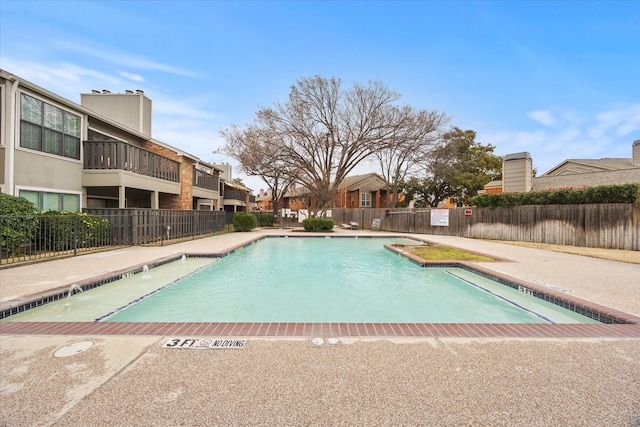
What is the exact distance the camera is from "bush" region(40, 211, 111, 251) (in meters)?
8.48

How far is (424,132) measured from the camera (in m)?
24.4

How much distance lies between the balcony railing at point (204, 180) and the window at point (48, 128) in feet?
26.5

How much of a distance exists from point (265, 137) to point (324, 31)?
8500mm

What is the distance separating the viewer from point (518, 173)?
50.5 ft

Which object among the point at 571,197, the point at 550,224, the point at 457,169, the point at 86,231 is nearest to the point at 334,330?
the point at 86,231

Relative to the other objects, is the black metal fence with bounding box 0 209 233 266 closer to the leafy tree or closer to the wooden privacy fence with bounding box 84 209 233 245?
the wooden privacy fence with bounding box 84 209 233 245

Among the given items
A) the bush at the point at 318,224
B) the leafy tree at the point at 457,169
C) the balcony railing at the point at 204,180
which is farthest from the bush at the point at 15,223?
the leafy tree at the point at 457,169

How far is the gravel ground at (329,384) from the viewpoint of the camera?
1889 millimetres

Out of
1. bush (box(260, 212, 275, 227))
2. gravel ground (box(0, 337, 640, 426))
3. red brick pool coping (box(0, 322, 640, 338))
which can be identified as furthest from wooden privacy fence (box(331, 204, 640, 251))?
bush (box(260, 212, 275, 227))

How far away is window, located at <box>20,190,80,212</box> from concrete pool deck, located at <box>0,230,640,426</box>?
869cm

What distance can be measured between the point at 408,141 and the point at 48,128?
68.7ft

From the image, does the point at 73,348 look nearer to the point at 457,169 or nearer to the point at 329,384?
the point at 329,384

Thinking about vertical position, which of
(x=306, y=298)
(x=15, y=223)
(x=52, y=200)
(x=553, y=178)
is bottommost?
(x=306, y=298)

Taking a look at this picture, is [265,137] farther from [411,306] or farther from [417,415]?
[417,415]
